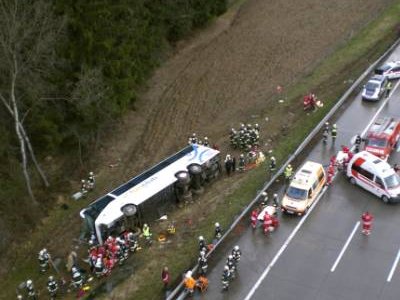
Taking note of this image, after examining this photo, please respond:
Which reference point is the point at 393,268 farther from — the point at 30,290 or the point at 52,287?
the point at 30,290

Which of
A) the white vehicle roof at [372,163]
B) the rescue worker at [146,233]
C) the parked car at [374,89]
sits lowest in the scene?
the rescue worker at [146,233]

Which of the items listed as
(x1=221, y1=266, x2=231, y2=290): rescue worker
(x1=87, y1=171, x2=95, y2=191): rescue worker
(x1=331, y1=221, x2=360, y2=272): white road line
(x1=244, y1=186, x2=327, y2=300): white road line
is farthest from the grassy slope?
(x1=331, y1=221, x2=360, y2=272): white road line

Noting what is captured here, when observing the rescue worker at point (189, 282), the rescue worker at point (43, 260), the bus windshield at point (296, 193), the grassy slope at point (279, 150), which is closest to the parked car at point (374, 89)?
the grassy slope at point (279, 150)

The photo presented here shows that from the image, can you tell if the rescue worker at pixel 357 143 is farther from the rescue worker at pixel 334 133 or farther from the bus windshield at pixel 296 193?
the bus windshield at pixel 296 193

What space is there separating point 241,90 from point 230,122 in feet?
17.2

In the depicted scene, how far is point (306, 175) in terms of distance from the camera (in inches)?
1054

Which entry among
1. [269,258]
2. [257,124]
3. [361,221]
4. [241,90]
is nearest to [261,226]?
[269,258]

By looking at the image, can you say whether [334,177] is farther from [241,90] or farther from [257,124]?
[241,90]

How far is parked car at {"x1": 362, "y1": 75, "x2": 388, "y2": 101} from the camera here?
35.1 metres

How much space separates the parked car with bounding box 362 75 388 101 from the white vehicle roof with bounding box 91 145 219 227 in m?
12.0

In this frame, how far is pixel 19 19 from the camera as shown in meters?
27.5

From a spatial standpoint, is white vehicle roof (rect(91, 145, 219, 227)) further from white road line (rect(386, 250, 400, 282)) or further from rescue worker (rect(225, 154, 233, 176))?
white road line (rect(386, 250, 400, 282))

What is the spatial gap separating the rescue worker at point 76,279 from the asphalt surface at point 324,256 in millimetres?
6214

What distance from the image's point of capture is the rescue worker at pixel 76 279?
961 inches
